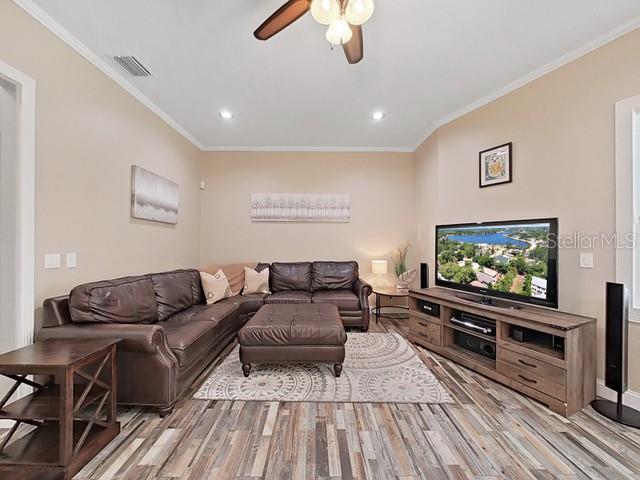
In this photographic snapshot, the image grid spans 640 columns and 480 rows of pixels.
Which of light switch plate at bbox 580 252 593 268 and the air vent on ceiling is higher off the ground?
the air vent on ceiling

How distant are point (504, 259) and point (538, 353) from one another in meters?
0.87

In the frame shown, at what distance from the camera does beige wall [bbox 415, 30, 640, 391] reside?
2248mm

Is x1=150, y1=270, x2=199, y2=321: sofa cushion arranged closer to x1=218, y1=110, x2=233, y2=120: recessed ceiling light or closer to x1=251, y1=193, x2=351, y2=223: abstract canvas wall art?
x1=251, y1=193, x2=351, y2=223: abstract canvas wall art

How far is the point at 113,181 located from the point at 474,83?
3.73 meters

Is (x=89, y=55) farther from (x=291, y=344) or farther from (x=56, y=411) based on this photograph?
(x=291, y=344)

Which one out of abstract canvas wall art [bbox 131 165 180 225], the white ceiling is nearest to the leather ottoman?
abstract canvas wall art [bbox 131 165 180 225]

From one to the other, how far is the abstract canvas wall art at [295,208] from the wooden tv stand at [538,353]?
2.48 meters

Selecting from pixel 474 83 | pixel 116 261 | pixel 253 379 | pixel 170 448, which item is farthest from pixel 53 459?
pixel 474 83

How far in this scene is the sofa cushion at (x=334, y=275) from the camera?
4.63m

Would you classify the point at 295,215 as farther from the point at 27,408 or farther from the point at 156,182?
the point at 27,408

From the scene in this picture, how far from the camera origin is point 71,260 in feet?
7.68

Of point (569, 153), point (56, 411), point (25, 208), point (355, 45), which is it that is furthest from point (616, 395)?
point (25, 208)

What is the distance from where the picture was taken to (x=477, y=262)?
304cm

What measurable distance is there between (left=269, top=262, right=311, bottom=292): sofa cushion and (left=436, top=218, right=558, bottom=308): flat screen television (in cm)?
204
